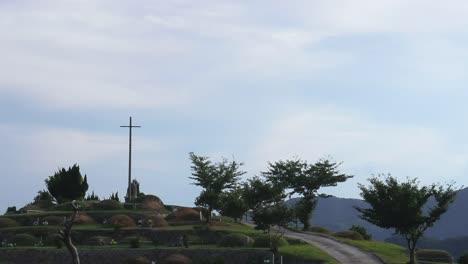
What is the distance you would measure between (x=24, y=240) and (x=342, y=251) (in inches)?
1074

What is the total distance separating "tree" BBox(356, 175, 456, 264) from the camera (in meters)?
51.5

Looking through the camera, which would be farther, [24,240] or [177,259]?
[24,240]

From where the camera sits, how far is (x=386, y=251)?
2261 inches

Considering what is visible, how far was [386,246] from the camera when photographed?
6141cm

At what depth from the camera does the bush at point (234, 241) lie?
58.9 meters

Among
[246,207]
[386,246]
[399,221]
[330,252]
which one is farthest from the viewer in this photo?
[246,207]

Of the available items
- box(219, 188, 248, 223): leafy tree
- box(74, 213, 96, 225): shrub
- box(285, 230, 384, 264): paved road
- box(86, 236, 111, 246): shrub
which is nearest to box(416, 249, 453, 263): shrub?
box(285, 230, 384, 264): paved road

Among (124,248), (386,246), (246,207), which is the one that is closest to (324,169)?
(246,207)

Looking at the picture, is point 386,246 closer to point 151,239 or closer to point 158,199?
point 151,239

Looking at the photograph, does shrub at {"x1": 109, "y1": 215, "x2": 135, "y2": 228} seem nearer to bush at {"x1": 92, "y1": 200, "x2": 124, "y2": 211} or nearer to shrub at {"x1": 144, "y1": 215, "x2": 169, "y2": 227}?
shrub at {"x1": 144, "y1": 215, "x2": 169, "y2": 227}

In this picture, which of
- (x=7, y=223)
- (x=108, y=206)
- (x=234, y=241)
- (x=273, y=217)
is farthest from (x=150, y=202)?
(x=273, y=217)

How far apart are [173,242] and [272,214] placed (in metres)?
9.99

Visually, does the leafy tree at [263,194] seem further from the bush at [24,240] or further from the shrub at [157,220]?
the bush at [24,240]

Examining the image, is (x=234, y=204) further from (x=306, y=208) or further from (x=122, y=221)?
(x=122, y=221)
